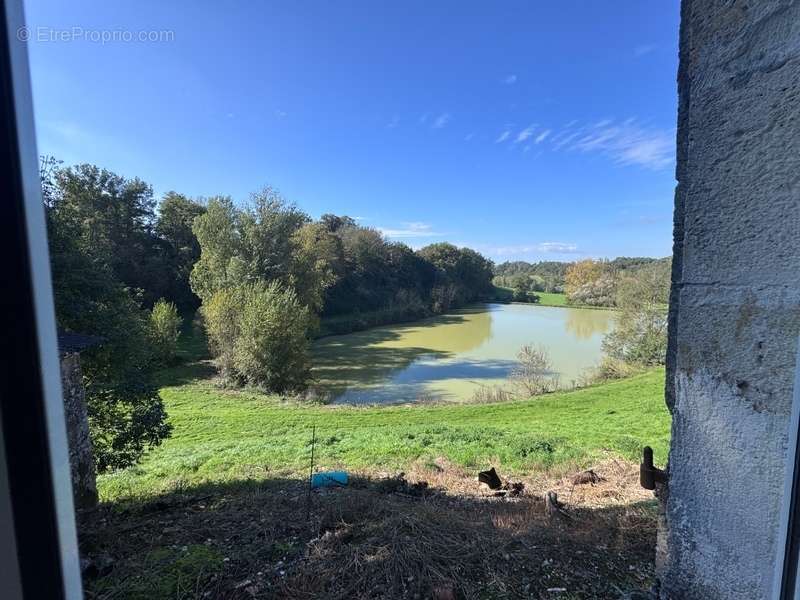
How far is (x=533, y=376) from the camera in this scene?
13922 mm

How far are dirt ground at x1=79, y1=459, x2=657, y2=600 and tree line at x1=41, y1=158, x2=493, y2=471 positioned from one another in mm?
1903

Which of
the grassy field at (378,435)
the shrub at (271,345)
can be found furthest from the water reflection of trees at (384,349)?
the grassy field at (378,435)

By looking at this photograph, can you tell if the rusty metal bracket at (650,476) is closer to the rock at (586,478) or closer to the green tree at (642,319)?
the rock at (586,478)

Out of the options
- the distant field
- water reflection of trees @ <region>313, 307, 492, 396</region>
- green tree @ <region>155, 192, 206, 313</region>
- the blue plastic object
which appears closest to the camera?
the blue plastic object

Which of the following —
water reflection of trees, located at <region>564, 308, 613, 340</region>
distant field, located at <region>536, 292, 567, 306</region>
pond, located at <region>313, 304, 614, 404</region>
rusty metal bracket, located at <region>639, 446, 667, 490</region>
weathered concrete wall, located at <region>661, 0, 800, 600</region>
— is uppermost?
weathered concrete wall, located at <region>661, 0, 800, 600</region>

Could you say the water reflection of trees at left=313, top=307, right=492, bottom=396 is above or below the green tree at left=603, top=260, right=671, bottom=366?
below

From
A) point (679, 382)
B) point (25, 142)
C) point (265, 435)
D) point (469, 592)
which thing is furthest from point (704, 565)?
point (265, 435)

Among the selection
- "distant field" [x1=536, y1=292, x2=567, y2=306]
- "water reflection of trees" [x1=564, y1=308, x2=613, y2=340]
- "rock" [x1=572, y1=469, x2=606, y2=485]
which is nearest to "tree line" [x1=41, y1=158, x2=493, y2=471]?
"rock" [x1=572, y1=469, x2=606, y2=485]

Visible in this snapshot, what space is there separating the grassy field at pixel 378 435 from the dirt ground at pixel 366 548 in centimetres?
181

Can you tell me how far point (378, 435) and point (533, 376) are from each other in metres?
8.47

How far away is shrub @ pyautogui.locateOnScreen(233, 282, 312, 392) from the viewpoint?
12.6 metres

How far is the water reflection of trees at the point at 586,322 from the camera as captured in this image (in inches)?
853

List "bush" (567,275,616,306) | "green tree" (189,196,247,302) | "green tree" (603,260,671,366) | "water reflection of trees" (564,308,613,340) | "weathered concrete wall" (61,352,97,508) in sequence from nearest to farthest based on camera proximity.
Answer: "weathered concrete wall" (61,352,97,508), "green tree" (603,260,671,366), "green tree" (189,196,247,302), "bush" (567,275,616,306), "water reflection of trees" (564,308,613,340)

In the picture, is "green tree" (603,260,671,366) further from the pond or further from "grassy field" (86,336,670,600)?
"grassy field" (86,336,670,600)
